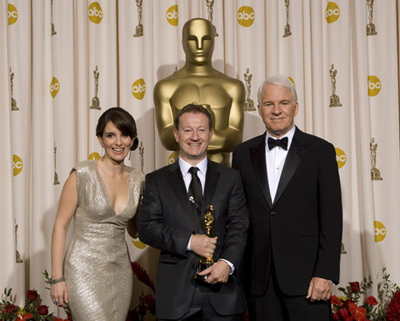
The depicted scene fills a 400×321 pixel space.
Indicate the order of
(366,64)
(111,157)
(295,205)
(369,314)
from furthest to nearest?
1. (366,64)
2. (369,314)
3. (111,157)
4. (295,205)

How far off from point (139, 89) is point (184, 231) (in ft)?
6.01

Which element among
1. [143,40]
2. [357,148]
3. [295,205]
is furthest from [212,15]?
[295,205]

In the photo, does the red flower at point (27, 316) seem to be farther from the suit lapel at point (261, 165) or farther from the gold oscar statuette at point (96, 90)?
the suit lapel at point (261, 165)

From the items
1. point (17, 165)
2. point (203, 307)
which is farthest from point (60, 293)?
point (17, 165)

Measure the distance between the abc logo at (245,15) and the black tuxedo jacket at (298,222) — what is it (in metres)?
1.66

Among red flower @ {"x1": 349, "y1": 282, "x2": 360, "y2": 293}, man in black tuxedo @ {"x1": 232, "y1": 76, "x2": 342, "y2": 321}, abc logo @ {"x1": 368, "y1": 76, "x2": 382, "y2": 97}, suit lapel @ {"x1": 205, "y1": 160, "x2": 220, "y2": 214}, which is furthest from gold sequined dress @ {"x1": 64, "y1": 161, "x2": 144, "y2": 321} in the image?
abc logo @ {"x1": 368, "y1": 76, "x2": 382, "y2": 97}

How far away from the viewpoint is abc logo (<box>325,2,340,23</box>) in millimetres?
3449

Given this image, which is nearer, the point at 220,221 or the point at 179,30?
the point at 220,221

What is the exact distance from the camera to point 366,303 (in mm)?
3182

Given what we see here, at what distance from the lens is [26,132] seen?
11.2ft

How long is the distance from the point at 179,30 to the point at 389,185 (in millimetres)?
1777

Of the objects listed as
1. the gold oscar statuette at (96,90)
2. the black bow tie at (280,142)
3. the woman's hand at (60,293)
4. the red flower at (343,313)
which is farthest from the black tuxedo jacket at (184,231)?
the gold oscar statuette at (96,90)

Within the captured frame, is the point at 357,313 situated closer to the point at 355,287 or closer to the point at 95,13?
the point at 355,287

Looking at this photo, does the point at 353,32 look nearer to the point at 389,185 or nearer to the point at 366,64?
the point at 366,64
